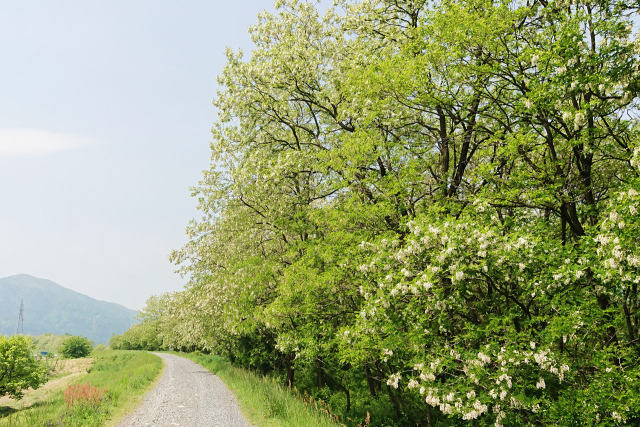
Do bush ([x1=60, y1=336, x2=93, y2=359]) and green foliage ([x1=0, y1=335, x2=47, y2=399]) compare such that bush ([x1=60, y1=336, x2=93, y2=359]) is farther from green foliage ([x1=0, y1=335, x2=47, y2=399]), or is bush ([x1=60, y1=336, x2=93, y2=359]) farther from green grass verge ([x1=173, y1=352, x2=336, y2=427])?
green grass verge ([x1=173, y1=352, x2=336, y2=427])

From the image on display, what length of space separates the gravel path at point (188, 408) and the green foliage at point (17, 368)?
12134mm

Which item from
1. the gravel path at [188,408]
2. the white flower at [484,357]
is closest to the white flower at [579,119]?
the white flower at [484,357]

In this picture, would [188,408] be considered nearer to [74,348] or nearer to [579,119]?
[579,119]

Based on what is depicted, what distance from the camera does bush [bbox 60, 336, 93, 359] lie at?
75000 mm

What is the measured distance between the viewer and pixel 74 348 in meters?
75.8

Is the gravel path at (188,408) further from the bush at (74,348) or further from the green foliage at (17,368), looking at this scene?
the bush at (74,348)

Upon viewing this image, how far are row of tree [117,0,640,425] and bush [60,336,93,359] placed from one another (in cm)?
7444

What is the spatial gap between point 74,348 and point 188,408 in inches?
3014

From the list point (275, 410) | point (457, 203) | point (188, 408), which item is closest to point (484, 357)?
point (457, 203)

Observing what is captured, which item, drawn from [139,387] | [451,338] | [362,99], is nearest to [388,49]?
[362,99]

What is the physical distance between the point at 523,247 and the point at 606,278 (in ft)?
4.95

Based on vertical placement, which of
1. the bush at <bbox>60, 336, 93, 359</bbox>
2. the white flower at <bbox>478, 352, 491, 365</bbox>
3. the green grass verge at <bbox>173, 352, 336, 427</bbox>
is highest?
the white flower at <bbox>478, 352, 491, 365</bbox>

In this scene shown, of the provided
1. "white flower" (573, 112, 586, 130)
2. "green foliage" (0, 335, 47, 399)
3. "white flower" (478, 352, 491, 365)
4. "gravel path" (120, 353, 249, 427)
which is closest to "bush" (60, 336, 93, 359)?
"green foliage" (0, 335, 47, 399)

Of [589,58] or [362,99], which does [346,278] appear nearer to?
[362,99]
